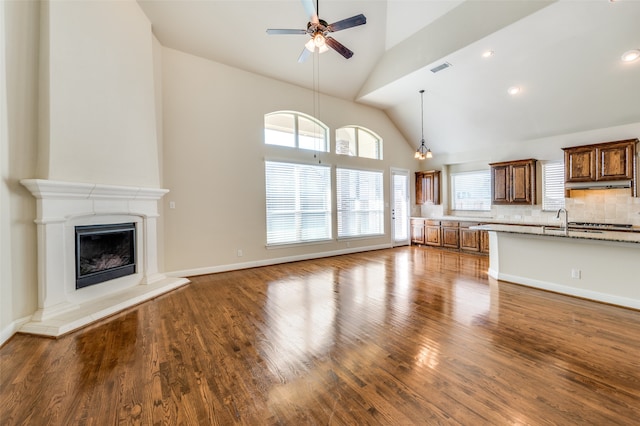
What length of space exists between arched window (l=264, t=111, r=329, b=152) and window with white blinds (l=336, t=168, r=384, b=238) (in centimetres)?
94

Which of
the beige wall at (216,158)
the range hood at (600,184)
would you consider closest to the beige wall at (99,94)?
the beige wall at (216,158)

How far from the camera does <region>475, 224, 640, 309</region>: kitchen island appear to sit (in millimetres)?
3213

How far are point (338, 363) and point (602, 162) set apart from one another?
6424 millimetres

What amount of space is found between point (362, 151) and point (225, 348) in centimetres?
625

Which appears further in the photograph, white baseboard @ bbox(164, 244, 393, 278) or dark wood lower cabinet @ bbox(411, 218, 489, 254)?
dark wood lower cabinet @ bbox(411, 218, 489, 254)

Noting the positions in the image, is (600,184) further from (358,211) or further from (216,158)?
(216,158)

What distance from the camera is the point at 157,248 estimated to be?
445 centimetres

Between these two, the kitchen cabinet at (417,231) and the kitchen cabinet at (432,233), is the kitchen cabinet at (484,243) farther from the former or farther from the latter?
the kitchen cabinet at (417,231)

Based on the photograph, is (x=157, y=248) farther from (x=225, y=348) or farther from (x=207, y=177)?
(x=225, y=348)

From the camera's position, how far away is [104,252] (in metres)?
3.64

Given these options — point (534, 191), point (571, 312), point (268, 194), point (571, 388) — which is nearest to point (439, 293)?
point (571, 312)

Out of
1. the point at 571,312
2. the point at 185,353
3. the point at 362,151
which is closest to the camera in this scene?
the point at 185,353

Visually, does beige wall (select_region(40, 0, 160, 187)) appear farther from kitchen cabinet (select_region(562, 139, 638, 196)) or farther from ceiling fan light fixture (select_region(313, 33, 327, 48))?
kitchen cabinet (select_region(562, 139, 638, 196))

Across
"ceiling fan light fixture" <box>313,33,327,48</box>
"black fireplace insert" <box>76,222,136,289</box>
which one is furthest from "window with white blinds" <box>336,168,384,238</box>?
"black fireplace insert" <box>76,222,136,289</box>
